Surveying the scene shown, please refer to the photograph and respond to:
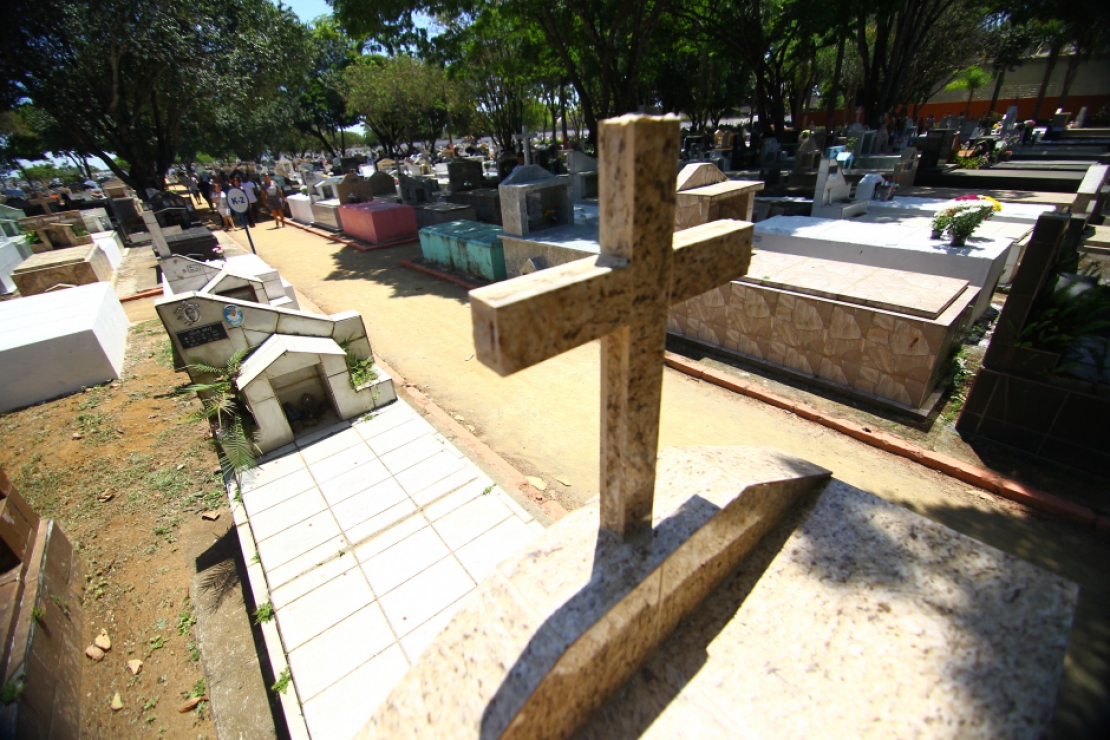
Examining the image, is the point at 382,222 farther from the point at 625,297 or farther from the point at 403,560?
the point at 625,297

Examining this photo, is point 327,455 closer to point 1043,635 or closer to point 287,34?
point 1043,635

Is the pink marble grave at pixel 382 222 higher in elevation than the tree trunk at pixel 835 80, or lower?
lower

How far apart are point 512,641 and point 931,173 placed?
64.1ft

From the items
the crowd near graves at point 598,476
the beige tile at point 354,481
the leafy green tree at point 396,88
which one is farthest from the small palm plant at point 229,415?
the leafy green tree at point 396,88

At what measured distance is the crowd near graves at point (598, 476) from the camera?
184 cm

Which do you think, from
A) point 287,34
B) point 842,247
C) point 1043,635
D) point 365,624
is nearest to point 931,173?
point 842,247

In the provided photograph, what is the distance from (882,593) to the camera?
7.45 feet

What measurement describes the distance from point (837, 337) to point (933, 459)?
1.68 m

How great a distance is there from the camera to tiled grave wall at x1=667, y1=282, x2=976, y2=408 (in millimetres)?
5383

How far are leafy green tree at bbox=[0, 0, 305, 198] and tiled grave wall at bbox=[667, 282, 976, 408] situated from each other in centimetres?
1980

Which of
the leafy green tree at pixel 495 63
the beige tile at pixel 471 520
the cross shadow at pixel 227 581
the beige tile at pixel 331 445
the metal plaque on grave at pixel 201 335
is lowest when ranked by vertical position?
the cross shadow at pixel 227 581

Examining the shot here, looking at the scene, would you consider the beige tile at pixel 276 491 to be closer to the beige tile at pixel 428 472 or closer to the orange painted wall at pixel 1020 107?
the beige tile at pixel 428 472

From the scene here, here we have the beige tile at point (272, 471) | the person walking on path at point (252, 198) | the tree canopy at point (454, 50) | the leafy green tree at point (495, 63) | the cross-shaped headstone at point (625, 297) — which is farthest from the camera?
the person walking on path at point (252, 198)

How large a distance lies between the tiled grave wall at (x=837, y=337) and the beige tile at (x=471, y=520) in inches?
168
